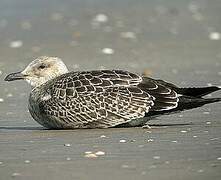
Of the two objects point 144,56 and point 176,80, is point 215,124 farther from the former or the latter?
point 144,56

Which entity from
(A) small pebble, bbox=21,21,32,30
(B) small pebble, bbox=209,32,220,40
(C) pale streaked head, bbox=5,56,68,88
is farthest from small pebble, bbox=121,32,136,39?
(C) pale streaked head, bbox=5,56,68,88

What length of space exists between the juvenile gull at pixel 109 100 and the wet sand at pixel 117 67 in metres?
0.15

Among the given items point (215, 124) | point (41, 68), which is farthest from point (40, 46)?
point (215, 124)

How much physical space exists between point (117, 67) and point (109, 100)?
191 inches

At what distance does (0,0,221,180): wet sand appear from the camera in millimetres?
7883

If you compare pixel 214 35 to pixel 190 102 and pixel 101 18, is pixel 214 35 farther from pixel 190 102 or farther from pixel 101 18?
pixel 190 102

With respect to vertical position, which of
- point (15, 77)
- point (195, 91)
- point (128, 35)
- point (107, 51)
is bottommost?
point (195, 91)

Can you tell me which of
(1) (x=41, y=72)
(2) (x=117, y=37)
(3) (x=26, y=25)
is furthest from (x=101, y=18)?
(1) (x=41, y=72)

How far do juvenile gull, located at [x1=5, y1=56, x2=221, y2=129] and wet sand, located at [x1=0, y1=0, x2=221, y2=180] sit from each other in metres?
0.15

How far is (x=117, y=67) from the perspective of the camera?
48.6ft

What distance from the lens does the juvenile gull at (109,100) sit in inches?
393

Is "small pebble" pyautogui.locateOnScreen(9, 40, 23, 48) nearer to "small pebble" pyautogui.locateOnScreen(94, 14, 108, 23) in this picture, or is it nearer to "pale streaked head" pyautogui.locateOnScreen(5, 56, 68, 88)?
"small pebble" pyautogui.locateOnScreen(94, 14, 108, 23)

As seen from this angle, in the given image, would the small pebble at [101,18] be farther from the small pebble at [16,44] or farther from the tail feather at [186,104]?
the tail feather at [186,104]

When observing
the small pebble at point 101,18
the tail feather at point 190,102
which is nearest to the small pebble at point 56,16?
the small pebble at point 101,18
